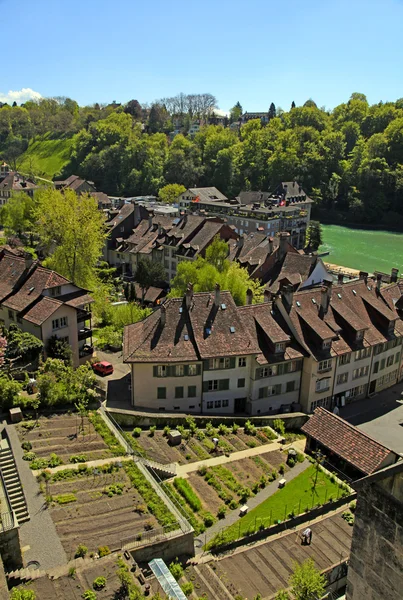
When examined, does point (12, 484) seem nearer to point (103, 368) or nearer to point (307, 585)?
point (307, 585)

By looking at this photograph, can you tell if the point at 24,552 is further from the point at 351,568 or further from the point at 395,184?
the point at 395,184

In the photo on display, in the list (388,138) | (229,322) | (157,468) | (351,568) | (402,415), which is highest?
(388,138)

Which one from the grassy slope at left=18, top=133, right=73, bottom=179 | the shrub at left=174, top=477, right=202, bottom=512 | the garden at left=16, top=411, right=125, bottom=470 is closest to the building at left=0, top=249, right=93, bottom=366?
the garden at left=16, top=411, right=125, bottom=470

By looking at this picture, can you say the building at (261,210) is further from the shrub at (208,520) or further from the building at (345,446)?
the shrub at (208,520)

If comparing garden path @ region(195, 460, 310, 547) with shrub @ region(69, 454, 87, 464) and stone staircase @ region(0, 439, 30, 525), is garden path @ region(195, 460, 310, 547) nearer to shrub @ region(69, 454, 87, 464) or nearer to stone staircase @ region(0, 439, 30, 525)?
shrub @ region(69, 454, 87, 464)

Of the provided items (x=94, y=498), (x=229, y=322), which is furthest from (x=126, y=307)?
(x=94, y=498)

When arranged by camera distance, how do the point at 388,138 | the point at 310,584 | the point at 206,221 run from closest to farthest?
1. the point at 310,584
2. the point at 206,221
3. the point at 388,138

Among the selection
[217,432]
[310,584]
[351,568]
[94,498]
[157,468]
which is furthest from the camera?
[217,432]
